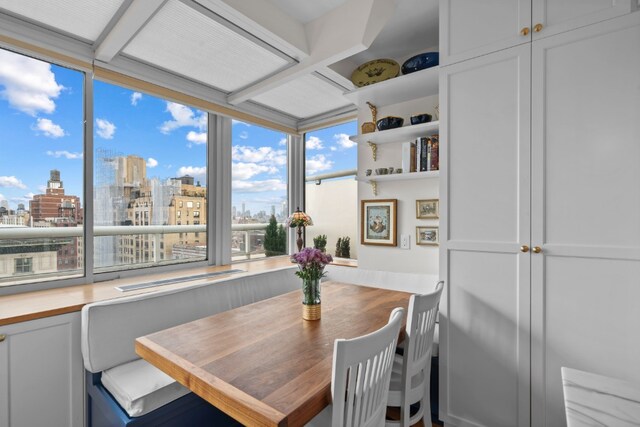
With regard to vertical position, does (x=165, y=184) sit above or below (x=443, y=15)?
below

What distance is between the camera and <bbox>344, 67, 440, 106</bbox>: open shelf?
2.19 metres

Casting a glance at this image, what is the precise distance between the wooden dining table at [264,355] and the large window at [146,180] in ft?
4.00

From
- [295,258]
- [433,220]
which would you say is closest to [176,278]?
[295,258]

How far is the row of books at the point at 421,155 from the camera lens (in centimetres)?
224

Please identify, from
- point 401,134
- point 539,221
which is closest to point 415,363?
point 539,221

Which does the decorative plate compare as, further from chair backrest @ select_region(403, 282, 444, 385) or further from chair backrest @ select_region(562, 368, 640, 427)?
chair backrest @ select_region(562, 368, 640, 427)

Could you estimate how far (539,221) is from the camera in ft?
5.11

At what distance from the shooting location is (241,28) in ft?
6.15

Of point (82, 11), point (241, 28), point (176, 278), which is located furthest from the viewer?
point (176, 278)

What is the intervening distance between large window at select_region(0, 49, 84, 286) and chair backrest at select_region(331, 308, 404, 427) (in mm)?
2122

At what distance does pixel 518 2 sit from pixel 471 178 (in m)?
0.94

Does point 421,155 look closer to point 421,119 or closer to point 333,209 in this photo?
point 421,119

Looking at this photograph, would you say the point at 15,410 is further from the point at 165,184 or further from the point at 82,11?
the point at 82,11

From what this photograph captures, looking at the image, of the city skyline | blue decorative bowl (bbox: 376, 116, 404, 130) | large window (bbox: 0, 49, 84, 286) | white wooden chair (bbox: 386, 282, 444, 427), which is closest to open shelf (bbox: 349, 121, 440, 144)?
blue decorative bowl (bbox: 376, 116, 404, 130)
